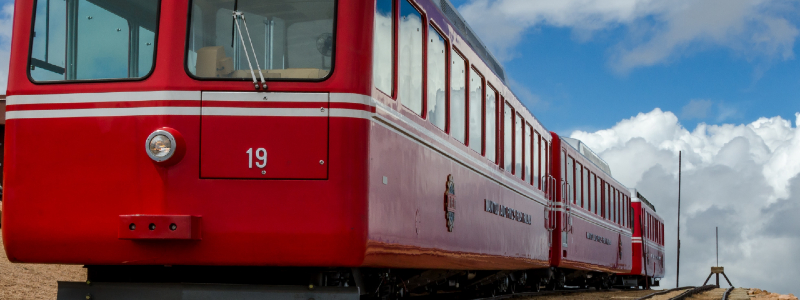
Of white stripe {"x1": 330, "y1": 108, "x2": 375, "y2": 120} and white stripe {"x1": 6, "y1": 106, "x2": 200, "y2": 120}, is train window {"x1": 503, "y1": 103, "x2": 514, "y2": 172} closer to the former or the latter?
white stripe {"x1": 330, "y1": 108, "x2": 375, "y2": 120}

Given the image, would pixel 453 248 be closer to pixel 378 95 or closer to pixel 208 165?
pixel 378 95

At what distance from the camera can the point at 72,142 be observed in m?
5.33

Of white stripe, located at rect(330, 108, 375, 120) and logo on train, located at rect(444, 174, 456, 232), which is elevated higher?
white stripe, located at rect(330, 108, 375, 120)

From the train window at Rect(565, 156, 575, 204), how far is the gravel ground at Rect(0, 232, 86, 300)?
7.60 metres

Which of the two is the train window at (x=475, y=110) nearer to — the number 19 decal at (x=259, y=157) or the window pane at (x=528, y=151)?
the window pane at (x=528, y=151)

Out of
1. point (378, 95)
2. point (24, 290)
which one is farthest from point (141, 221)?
point (24, 290)

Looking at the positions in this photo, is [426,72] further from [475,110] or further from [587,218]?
[587,218]

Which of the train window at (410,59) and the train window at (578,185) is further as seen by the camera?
the train window at (578,185)

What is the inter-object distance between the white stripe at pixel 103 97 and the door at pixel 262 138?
6.8 inches

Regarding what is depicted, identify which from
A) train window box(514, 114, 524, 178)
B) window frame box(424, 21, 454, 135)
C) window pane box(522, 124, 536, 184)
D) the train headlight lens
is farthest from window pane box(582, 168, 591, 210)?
the train headlight lens

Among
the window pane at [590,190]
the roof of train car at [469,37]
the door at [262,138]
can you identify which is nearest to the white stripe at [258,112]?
the door at [262,138]

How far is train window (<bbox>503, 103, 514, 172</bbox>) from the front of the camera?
9.73 m

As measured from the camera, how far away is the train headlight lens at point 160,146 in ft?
16.8

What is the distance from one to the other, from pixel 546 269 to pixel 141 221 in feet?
Answer: 31.0
